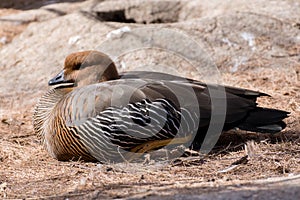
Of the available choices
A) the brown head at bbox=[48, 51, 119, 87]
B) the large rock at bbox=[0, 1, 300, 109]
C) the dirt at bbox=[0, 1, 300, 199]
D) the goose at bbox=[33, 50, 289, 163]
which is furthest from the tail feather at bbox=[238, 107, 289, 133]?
the large rock at bbox=[0, 1, 300, 109]

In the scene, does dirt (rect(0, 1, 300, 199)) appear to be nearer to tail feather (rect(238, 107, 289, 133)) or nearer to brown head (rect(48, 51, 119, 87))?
tail feather (rect(238, 107, 289, 133))

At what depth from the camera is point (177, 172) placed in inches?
188

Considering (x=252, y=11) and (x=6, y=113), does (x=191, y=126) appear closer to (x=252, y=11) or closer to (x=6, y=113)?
(x=6, y=113)

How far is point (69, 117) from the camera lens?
5.19 meters

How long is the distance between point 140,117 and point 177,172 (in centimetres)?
65

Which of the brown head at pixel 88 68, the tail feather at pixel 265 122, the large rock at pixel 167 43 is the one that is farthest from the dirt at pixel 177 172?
the large rock at pixel 167 43

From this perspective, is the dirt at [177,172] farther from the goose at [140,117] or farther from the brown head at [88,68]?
the brown head at [88,68]

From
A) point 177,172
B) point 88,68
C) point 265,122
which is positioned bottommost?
point 177,172

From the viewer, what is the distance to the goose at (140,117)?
5.11m

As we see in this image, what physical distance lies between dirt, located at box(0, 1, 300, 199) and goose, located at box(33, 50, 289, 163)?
0.55 feet

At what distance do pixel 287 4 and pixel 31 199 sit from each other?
19.2ft

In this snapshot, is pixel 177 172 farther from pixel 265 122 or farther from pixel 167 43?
pixel 167 43

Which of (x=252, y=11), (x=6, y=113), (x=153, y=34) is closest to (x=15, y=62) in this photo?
(x=6, y=113)

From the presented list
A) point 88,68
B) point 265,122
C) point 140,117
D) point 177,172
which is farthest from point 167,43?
point 177,172
